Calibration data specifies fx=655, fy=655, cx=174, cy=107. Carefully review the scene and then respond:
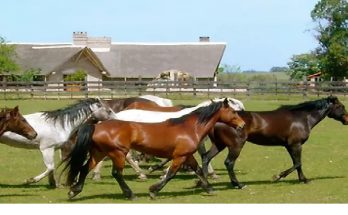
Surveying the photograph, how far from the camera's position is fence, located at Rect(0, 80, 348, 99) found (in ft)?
139

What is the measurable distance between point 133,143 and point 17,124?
1.89 meters

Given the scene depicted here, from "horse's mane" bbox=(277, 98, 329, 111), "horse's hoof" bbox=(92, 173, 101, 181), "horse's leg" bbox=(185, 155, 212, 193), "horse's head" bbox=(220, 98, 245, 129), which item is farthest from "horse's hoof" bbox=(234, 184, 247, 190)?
"horse's hoof" bbox=(92, 173, 101, 181)

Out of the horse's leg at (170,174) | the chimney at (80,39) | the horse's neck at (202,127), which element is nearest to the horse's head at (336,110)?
the horse's neck at (202,127)

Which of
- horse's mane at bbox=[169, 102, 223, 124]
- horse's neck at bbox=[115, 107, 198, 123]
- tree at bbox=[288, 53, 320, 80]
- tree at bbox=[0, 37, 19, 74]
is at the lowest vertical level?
tree at bbox=[288, 53, 320, 80]

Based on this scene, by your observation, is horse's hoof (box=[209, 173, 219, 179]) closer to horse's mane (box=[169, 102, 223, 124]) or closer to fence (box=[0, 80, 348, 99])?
horse's mane (box=[169, 102, 223, 124])

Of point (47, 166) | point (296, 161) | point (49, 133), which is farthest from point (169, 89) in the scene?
point (47, 166)

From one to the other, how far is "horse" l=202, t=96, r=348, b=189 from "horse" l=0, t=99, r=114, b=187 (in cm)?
246

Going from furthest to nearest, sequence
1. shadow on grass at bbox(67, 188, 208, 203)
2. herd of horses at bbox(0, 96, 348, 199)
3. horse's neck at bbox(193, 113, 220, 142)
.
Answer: horse's neck at bbox(193, 113, 220, 142) < shadow on grass at bbox(67, 188, 208, 203) < herd of horses at bbox(0, 96, 348, 199)

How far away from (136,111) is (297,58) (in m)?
89.1

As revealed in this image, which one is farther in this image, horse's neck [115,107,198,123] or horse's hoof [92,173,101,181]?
horse's hoof [92,173,101,181]

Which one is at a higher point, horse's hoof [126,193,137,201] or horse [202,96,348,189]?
horse [202,96,348,189]

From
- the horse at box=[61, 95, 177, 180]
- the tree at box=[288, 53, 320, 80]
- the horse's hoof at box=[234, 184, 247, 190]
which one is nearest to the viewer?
the horse's hoof at box=[234, 184, 247, 190]

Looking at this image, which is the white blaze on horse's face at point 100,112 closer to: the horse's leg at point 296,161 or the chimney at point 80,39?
the horse's leg at point 296,161

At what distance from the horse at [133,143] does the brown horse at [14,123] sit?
83 cm
